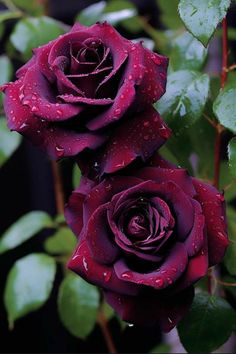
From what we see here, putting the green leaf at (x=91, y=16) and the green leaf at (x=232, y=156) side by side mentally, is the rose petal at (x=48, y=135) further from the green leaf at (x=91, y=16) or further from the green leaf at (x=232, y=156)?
the green leaf at (x=91, y=16)

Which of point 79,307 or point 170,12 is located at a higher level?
point 170,12

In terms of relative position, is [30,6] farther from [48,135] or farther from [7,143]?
[48,135]

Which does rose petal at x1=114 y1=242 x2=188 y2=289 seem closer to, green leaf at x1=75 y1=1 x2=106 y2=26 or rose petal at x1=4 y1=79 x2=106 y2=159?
rose petal at x1=4 y1=79 x2=106 y2=159

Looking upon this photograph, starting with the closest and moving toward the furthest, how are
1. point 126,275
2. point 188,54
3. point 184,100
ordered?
point 126,275 < point 184,100 < point 188,54

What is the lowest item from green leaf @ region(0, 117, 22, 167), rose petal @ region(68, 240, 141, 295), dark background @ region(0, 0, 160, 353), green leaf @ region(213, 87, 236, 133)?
dark background @ region(0, 0, 160, 353)

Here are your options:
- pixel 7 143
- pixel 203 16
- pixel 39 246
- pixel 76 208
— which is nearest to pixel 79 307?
pixel 7 143

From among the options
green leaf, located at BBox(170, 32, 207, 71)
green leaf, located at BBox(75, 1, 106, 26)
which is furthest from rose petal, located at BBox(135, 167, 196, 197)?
green leaf, located at BBox(75, 1, 106, 26)
